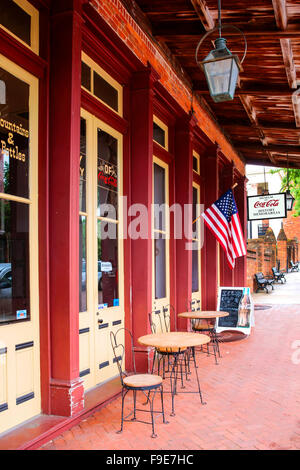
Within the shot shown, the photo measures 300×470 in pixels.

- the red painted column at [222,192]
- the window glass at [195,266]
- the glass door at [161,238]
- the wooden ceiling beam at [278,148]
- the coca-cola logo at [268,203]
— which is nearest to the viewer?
the glass door at [161,238]

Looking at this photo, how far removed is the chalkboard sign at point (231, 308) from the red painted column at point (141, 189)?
3.09 metres

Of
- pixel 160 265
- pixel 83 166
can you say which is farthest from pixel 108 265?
pixel 160 265

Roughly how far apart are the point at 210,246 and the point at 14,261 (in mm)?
6801

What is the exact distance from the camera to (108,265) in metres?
5.63

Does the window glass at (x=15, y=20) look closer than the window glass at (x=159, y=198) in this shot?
Yes

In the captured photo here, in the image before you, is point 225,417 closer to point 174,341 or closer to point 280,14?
point 174,341

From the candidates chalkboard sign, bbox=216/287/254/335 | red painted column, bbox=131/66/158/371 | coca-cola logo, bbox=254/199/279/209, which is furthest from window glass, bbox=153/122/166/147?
coca-cola logo, bbox=254/199/279/209

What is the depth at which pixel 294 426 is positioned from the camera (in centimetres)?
414

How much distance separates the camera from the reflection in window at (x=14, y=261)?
3881 mm

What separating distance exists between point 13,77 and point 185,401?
3977 millimetres

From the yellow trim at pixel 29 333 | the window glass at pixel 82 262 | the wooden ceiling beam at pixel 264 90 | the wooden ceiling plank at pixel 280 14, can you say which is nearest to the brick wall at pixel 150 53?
the wooden ceiling beam at pixel 264 90

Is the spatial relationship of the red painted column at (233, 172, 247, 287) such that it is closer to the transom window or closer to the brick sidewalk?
the transom window

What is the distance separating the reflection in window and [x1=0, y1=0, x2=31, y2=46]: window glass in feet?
5.33

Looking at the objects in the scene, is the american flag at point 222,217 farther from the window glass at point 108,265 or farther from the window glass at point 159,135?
the window glass at point 108,265
